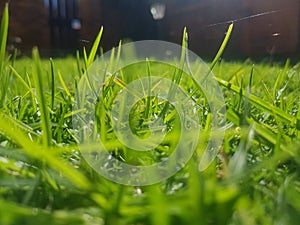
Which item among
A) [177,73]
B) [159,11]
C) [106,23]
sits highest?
[177,73]

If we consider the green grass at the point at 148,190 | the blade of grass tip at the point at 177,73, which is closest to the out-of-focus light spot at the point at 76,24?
the blade of grass tip at the point at 177,73

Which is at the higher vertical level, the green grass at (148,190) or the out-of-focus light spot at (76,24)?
the green grass at (148,190)

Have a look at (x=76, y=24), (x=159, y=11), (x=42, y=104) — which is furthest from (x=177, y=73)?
(x=76, y=24)

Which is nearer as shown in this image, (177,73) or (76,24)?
(177,73)

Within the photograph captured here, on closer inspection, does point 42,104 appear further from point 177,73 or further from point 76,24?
point 76,24

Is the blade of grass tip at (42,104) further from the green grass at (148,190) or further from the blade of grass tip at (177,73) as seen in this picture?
the blade of grass tip at (177,73)

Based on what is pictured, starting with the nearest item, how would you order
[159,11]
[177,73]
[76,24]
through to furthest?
[177,73] → [159,11] → [76,24]

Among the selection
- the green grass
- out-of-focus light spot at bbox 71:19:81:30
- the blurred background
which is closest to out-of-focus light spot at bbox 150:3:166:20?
the blurred background

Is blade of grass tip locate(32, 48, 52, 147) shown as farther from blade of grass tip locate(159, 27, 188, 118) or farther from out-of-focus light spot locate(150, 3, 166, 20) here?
out-of-focus light spot locate(150, 3, 166, 20)

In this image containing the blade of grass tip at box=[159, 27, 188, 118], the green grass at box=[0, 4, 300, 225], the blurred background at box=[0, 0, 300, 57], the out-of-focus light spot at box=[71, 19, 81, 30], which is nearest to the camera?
the green grass at box=[0, 4, 300, 225]

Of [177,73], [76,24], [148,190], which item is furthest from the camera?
[76,24]

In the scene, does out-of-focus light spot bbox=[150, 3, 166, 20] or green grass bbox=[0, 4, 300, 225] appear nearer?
green grass bbox=[0, 4, 300, 225]
